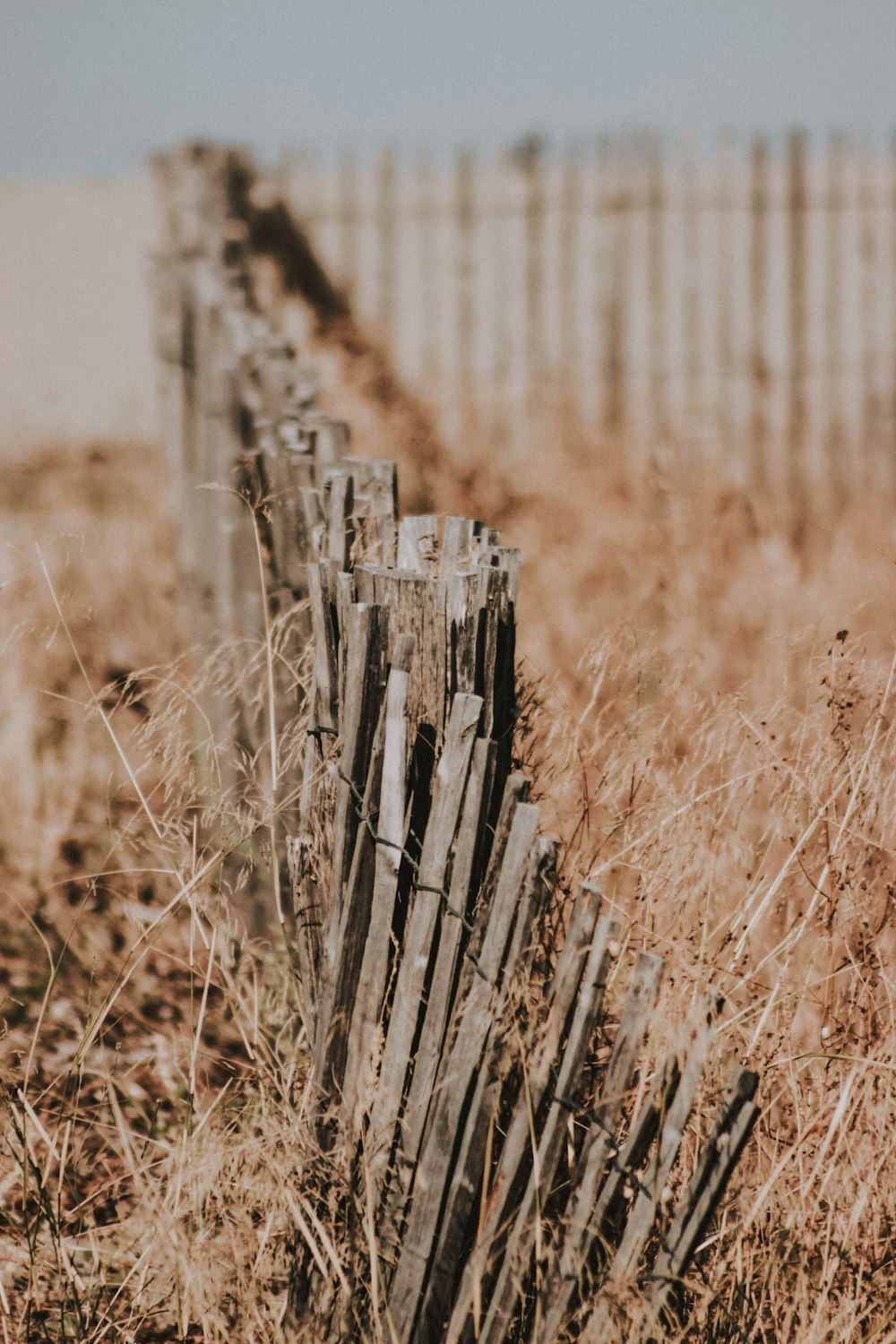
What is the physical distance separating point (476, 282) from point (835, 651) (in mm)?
5873

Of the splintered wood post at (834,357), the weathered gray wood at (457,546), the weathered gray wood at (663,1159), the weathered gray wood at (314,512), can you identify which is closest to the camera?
the weathered gray wood at (663,1159)

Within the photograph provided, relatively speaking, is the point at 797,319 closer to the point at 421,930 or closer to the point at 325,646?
the point at 325,646

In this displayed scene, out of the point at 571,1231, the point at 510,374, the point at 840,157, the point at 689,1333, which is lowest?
the point at 689,1333

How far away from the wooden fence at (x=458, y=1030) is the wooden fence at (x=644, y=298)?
18.9 feet

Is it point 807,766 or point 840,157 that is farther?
point 840,157

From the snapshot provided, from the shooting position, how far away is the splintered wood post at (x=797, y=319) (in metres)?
7.10

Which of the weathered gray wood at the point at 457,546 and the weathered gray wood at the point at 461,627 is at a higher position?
the weathered gray wood at the point at 457,546

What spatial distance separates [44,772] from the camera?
4.29m

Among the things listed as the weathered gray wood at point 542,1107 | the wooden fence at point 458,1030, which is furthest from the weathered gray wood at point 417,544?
the weathered gray wood at point 542,1107

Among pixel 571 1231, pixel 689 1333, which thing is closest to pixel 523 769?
pixel 571 1231

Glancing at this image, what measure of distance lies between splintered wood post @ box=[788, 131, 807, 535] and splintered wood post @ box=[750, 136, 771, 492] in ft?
0.53

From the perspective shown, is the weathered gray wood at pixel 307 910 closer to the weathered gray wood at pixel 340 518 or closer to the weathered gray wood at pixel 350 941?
the weathered gray wood at pixel 350 941

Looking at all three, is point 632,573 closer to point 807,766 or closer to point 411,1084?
point 807,766

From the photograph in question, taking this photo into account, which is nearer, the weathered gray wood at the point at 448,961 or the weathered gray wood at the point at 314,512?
the weathered gray wood at the point at 448,961
